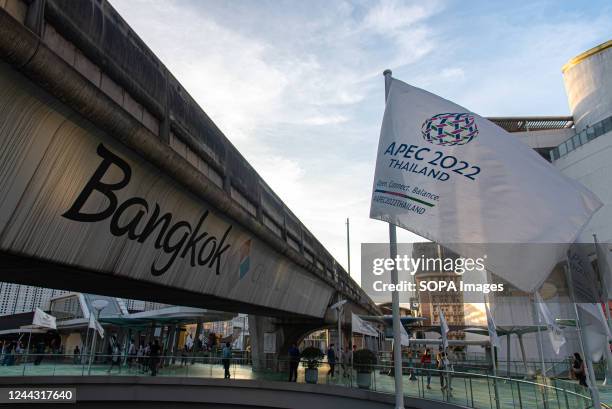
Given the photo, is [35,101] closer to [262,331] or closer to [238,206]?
[238,206]

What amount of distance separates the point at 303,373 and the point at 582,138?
4466 cm

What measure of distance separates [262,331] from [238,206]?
18.1m

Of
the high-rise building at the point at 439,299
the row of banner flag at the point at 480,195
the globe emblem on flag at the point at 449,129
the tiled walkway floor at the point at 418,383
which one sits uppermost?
the high-rise building at the point at 439,299

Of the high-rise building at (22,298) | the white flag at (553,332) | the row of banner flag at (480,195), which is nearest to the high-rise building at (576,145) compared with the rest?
the white flag at (553,332)

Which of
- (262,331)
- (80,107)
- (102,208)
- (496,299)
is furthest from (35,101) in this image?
(496,299)

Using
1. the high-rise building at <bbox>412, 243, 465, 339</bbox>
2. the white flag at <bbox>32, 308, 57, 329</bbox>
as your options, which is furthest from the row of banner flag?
the high-rise building at <bbox>412, 243, 465, 339</bbox>

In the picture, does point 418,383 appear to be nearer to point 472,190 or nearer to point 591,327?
point 591,327

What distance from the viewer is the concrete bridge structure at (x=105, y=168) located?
6.09m

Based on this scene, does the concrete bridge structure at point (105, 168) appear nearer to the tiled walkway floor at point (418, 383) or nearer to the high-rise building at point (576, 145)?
the tiled walkway floor at point (418, 383)

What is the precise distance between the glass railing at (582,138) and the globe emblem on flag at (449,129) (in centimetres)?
4713

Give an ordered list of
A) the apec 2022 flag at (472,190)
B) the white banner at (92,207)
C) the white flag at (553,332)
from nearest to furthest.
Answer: the apec 2022 flag at (472,190), the white banner at (92,207), the white flag at (553,332)

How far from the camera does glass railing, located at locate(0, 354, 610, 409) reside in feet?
40.3

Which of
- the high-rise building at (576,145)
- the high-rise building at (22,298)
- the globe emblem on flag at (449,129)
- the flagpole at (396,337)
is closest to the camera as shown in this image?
the globe emblem on flag at (449,129)

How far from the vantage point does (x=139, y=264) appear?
9500mm
